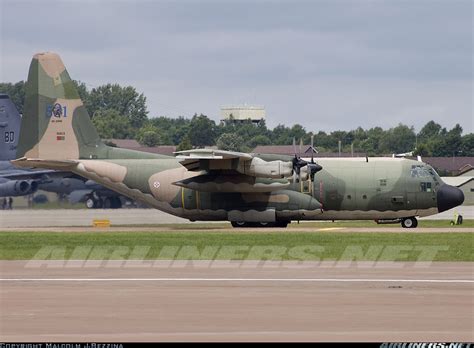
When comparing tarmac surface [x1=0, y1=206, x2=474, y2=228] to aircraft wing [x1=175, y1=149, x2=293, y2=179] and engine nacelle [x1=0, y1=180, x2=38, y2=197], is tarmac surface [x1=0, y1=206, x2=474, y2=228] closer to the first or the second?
engine nacelle [x1=0, y1=180, x2=38, y2=197]

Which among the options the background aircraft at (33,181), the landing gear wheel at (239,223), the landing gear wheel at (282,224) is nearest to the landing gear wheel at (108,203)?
the background aircraft at (33,181)

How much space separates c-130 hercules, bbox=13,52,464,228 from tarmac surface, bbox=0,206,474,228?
6527mm

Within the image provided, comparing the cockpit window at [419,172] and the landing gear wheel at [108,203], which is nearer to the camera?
the cockpit window at [419,172]

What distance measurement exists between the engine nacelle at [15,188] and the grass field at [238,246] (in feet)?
91.0

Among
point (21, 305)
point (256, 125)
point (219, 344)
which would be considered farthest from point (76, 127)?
point (256, 125)

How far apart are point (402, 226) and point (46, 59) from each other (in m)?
20.2

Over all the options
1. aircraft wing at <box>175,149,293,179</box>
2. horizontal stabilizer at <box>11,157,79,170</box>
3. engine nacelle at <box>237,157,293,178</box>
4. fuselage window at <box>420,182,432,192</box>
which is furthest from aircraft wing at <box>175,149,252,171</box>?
fuselage window at <box>420,182,432,192</box>

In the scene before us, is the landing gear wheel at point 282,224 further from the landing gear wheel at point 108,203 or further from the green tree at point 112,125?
the green tree at point 112,125

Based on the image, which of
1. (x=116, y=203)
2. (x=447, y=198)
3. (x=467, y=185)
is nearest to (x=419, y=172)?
(x=447, y=198)

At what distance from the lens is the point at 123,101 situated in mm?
181375

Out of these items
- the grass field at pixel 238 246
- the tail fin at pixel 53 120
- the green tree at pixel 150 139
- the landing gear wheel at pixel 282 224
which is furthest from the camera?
the green tree at pixel 150 139

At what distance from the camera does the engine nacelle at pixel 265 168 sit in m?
48.1

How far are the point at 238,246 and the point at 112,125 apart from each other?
11556 cm

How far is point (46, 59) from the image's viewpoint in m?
51.5
